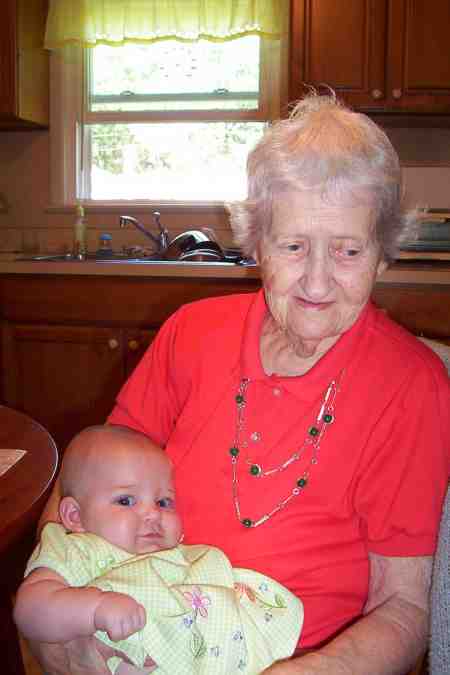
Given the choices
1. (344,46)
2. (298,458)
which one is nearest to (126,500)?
(298,458)

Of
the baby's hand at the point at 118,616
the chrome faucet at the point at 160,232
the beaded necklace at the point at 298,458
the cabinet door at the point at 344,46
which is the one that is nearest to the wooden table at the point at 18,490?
the baby's hand at the point at 118,616

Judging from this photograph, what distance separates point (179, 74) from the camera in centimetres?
338

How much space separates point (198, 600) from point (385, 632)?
256mm

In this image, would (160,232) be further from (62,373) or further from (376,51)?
(376,51)

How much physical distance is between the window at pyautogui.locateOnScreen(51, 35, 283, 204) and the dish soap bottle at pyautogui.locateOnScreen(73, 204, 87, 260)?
0.18 meters

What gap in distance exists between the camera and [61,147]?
3.45 metres

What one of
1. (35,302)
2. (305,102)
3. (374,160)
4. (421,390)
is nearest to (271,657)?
(421,390)

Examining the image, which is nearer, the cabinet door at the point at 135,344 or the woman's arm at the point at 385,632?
the woman's arm at the point at 385,632

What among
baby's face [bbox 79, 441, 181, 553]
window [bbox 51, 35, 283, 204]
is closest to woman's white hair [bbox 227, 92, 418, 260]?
baby's face [bbox 79, 441, 181, 553]

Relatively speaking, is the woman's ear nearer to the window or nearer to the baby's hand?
the baby's hand

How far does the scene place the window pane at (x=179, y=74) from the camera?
3342mm

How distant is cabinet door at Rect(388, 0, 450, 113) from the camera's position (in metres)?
2.70

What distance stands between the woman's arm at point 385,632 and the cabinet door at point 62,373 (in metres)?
1.87

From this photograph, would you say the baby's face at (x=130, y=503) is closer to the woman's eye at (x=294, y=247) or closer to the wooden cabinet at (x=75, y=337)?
the woman's eye at (x=294, y=247)
